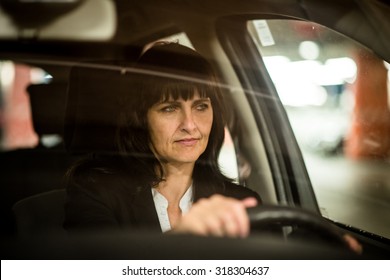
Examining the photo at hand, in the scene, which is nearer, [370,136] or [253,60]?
[370,136]

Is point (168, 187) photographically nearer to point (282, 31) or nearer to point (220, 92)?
point (220, 92)

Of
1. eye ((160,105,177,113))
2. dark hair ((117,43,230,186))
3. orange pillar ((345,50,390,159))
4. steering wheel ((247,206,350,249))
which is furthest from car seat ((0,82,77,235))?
orange pillar ((345,50,390,159))

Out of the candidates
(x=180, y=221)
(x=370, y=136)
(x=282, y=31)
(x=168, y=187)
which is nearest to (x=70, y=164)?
(x=168, y=187)

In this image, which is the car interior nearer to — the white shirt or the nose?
the white shirt

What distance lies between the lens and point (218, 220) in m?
1.62

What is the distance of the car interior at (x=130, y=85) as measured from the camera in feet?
5.74

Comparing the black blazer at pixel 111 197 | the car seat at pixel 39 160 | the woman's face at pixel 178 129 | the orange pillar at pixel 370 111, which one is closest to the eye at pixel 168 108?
the woman's face at pixel 178 129

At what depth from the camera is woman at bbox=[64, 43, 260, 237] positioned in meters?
1.83

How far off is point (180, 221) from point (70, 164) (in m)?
0.48

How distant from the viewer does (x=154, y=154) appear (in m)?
1.90

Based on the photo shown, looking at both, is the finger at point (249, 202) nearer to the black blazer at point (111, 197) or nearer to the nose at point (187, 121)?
the black blazer at point (111, 197)

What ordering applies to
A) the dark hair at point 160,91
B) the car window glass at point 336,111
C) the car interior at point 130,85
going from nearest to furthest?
1. the car interior at point 130,85
2. the dark hair at point 160,91
3. the car window glass at point 336,111

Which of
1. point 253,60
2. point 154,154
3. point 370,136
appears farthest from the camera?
point 253,60

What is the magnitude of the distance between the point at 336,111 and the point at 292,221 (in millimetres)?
601
